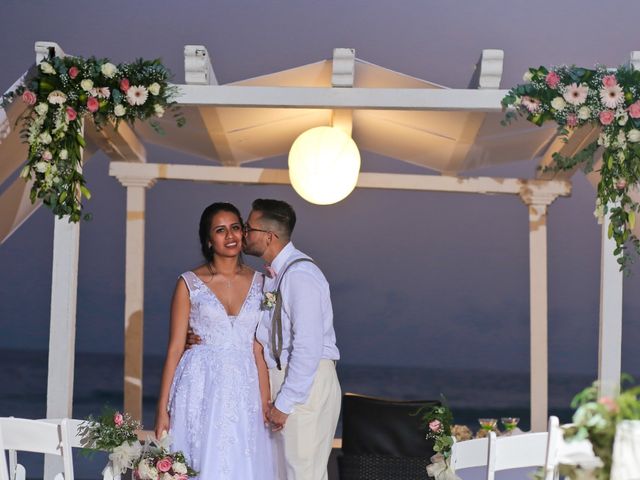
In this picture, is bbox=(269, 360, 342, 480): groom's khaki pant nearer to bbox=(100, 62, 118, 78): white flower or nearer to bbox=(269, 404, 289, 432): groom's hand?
bbox=(269, 404, 289, 432): groom's hand

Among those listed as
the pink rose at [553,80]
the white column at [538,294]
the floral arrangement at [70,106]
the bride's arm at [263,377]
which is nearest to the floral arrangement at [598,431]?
the bride's arm at [263,377]

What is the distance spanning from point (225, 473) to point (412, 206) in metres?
10.3

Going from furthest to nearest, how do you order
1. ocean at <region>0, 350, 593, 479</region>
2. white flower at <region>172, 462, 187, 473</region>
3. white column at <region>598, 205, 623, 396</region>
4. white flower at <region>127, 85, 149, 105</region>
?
ocean at <region>0, 350, 593, 479</region>
white column at <region>598, 205, 623, 396</region>
white flower at <region>127, 85, 149, 105</region>
white flower at <region>172, 462, 187, 473</region>

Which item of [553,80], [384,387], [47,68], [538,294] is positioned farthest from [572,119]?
[384,387]

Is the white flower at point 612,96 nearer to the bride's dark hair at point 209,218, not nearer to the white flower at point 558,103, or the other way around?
the white flower at point 558,103

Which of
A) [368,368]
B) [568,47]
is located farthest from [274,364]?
[368,368]

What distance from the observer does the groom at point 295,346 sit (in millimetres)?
4629

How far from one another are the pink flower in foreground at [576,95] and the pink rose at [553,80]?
67mm

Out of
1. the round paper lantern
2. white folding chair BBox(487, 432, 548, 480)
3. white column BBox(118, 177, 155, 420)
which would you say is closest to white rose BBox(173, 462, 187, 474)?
white folding chair BBox(487, 432, 548, 480)

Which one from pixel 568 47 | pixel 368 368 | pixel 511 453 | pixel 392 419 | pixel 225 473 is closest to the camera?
pixel 511 453

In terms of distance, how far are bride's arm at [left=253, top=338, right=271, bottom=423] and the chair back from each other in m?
0.82

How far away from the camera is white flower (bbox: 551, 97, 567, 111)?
187 inches

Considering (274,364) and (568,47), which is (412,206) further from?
(274,364)

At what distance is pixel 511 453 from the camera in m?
3.48
